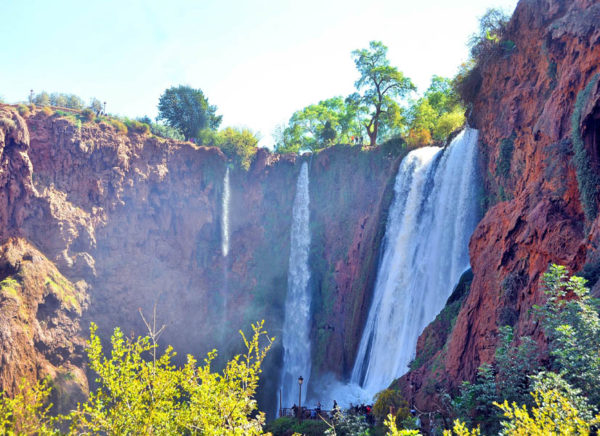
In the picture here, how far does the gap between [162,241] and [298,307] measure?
11.7 meters

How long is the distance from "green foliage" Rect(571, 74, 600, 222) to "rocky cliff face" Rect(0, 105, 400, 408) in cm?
1582

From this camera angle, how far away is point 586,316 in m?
8.48

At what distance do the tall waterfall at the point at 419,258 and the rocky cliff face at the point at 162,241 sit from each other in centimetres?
→ 235

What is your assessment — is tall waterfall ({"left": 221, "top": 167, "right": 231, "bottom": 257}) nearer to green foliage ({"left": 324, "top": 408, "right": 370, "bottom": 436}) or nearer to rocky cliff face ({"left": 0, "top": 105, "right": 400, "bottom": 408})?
rocky cliff face ({"left": 0, "top": 105, "right": 400, "bottom": 408})

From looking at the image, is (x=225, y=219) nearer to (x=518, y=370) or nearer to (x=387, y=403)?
(x=387, y=403)

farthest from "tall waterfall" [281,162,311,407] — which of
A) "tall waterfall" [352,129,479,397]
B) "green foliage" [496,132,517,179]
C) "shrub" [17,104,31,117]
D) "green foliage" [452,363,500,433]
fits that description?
"green foliage" [452,363,500,433]

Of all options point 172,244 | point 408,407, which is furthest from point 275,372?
Answer: point 408,407

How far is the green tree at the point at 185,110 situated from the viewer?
143ft

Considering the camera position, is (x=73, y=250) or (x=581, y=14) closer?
(x=581, y=14)

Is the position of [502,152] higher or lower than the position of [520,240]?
higher

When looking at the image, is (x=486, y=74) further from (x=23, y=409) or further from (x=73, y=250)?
(x=73, y=250)

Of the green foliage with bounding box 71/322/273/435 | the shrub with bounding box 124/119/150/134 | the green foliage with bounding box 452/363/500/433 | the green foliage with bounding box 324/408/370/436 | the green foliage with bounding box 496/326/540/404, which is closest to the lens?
the green foliage with bounding box 71/322/273/435

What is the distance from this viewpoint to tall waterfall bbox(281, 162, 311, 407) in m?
33.1

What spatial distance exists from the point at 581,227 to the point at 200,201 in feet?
96.1
